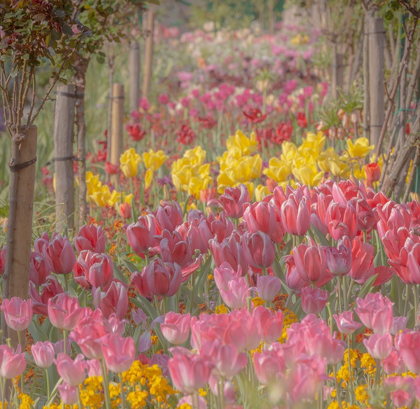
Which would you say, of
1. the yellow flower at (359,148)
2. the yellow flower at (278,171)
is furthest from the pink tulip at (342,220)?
the yellow flower at (359,148)

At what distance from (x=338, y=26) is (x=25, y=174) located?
618 centimetres

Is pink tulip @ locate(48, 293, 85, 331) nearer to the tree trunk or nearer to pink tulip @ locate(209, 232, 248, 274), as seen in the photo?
pink tulip @ locate(209, 232, 248, 274)

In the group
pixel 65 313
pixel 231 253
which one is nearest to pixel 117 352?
pixel 65 313

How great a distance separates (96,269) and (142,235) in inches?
13.4

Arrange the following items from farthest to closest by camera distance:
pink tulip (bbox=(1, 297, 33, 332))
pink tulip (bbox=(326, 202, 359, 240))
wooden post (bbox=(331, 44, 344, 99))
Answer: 1. wooden post (bbox=(331, 44, 344, 99))
2. pink tulip (bbox=(326, 202, 359, 240))
3. pink tulip (bbox=(1, 297, 33, 332))

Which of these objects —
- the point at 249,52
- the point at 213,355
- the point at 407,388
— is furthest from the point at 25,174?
the point at 249,52

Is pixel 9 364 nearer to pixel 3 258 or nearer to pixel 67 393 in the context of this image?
pixel 67 393

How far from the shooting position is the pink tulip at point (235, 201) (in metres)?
2.78

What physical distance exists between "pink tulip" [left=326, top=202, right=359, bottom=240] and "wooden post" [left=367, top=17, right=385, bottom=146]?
269 centimetres

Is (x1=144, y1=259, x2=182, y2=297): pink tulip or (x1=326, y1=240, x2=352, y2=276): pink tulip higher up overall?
(x1=326, y1=240, x2=352, y2=276): pink tulip

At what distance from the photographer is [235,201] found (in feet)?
9.18

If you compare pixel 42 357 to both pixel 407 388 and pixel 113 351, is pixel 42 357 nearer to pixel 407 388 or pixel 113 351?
pixel 113 351

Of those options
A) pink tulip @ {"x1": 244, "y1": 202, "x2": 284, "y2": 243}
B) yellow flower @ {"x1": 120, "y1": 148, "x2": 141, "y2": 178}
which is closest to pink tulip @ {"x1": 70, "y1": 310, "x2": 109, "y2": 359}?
pink tulip @ {"x1": 244, "y1": 202, "x2": 284, "y2": 243}

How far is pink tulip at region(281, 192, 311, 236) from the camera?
235 centimetres
